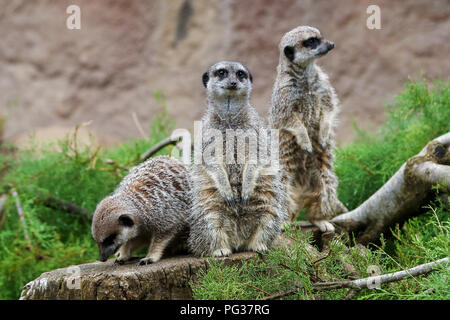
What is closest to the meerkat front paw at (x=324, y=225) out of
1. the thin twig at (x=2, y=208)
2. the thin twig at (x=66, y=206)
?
the thin twig at (x=66, y=206)

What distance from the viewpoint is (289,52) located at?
381 cm

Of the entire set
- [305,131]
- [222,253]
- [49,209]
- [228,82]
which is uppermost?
[228,82]

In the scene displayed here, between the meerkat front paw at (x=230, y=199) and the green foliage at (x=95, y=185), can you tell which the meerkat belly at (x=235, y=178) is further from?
the green foliage at (x=95, y=185)

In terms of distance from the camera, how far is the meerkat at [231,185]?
3182 mm

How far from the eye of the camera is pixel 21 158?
5.77 m

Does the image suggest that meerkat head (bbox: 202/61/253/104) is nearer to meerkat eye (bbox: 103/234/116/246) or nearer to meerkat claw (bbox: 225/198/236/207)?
meerkat claw (bbox: 225/198/236/207)

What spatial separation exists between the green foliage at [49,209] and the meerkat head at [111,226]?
5.65 feet

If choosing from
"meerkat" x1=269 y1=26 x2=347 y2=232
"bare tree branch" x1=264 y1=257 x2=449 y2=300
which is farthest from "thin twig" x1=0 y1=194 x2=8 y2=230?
"bare tree branch" x1=264 y1=257 x2=449 y2=300

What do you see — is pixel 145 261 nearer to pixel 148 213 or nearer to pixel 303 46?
pixel 148 213

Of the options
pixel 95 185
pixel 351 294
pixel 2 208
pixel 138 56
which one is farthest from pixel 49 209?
pixel 138 56

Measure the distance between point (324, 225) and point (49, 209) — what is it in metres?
3.07

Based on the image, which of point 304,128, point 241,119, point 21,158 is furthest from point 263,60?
point 241,119

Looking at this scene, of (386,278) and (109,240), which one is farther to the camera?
(109,240)
